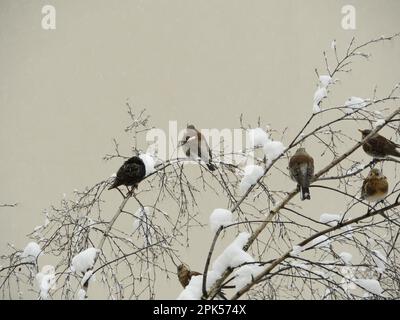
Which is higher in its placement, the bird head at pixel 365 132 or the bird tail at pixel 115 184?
the bird head at pixel 365 132

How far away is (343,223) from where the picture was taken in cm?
216

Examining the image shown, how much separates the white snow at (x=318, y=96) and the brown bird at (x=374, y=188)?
2.14 feet

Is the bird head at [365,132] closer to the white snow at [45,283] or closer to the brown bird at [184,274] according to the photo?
the brown bird at [184,274]

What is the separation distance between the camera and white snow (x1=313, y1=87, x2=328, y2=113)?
3.18 m

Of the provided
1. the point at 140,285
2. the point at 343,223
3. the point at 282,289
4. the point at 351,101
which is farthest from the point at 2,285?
the point at 351,101

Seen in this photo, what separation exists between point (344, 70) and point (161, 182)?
141cm

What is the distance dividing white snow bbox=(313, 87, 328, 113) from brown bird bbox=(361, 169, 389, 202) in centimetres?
65

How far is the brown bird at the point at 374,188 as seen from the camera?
351 cm

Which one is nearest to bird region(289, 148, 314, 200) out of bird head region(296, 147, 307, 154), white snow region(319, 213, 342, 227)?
bird head region(296, 147, 307, 154)

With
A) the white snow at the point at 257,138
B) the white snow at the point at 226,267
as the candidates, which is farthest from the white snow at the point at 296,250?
the white snow at the point at 257,138

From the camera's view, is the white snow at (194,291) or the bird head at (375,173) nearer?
the white snow at (194,291)

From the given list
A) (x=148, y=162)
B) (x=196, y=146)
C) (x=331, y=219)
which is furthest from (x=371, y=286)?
(x=196, y=146)
